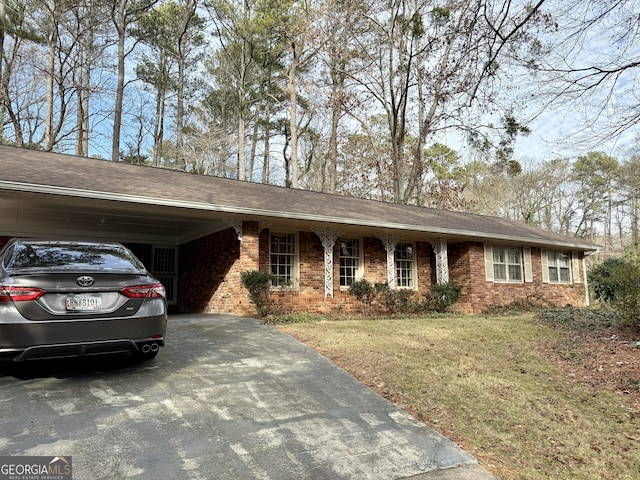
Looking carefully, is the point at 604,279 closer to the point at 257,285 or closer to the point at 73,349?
the point at 257,285

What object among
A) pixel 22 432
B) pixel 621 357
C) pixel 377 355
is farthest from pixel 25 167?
pixel 621 357

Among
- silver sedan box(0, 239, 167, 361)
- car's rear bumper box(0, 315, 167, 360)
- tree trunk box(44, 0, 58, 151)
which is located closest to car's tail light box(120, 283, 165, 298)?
silver sedan box(0, 239, 167, 361)

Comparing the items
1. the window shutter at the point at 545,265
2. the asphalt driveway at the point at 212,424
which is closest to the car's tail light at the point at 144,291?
the asphalt driveway at the point at 212,424

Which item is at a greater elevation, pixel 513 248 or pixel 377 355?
pixel 513 248

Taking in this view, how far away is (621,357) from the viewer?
645 cm

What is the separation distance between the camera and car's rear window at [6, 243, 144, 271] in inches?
163

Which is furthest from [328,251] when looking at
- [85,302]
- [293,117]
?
[293,117]

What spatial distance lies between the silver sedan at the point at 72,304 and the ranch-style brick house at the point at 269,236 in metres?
3.99

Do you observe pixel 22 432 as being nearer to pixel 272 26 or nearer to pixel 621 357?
pixel 621 357

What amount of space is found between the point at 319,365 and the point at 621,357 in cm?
462

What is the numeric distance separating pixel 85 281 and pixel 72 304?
0.24 meters

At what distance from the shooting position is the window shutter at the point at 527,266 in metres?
15.4

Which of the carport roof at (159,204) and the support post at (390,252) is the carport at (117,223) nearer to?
the carport roof at (159,204)

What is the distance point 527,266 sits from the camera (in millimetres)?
15500
